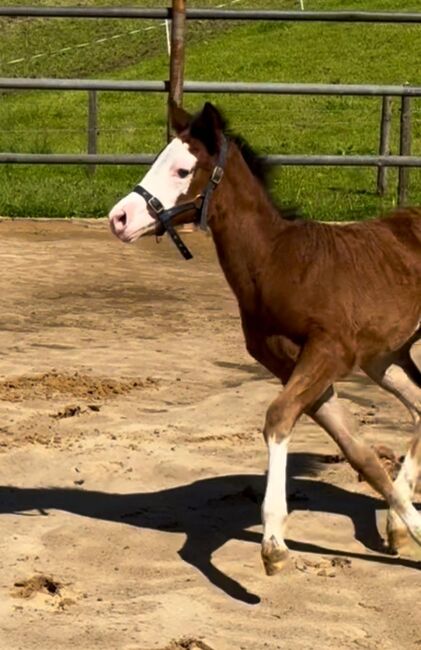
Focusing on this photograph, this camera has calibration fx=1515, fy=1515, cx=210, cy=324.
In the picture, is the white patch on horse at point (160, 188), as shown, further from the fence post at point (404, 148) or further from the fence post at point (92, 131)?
the fence post at point (92, 131)

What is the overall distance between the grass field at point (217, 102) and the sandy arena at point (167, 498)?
14.6 ft

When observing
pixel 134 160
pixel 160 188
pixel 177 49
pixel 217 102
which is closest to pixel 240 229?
pixel 160 188

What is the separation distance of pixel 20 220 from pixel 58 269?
1.96 metres

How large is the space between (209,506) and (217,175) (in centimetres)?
140

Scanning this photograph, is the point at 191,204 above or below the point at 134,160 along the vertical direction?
above

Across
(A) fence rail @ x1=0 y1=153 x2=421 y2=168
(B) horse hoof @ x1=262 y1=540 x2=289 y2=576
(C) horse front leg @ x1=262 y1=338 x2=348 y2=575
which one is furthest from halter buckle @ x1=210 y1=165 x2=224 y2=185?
(A) fence rail @ x1=0 y1=153 x2=421 y2=168

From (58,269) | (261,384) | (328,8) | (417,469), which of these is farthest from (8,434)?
(328,8)

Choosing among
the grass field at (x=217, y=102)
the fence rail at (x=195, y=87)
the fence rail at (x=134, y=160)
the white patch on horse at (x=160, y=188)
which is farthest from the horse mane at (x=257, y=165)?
the grass field at (x=217, y=102)

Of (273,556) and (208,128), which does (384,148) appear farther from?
(273,556)

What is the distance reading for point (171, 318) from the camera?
9.30 m

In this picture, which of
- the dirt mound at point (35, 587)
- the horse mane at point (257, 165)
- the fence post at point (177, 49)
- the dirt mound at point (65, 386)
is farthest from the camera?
the fence post at point (177, 49)

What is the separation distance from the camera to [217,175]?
205 inches

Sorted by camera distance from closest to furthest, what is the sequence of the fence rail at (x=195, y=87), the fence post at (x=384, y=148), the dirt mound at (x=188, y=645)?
the dirt mound at (x=188, y=645), the fence rail at (x=195, y=87), the fence post at (x=384, y=148)

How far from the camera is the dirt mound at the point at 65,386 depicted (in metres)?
7.36
